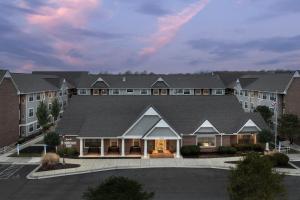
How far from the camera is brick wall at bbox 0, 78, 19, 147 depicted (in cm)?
5700

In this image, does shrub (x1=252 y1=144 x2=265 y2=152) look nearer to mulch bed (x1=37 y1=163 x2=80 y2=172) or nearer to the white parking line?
mulch bed (x1=37 y1=163 x2=80 y2=172)

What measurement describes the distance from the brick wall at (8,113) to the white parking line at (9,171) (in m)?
15.4

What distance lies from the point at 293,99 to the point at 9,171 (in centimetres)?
4531

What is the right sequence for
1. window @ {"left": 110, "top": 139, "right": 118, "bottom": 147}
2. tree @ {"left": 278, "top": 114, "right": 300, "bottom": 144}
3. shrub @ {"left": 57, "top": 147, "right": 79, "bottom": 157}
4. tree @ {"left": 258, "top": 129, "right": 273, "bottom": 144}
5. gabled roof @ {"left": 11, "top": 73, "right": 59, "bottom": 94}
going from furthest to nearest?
gabled roof @ {"left": 11, "top": 73, "right": 59, "bottom": 94} → tree @ {"left": 278, "top": 114, "right": 300, "bottom": 144} → tree @ {"left": 258, "top": 129, "right": 273, "bottom": 144} → window @ {"left": 110, "top": 139, "right": 118, "bottom": 147} → shrub @ {"left": 57, "top": 147, "right": 79, "bottom": 157}

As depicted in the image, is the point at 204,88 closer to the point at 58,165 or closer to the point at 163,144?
the point at 163,144

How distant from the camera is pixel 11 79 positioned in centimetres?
6006

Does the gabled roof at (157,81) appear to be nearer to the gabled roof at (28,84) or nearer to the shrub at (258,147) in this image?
the gabled roof at (28,84)

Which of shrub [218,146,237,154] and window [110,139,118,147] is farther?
window [110,139,118,147]

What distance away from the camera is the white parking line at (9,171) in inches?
1478

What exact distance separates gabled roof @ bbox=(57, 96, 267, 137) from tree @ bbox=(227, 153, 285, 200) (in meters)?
28.4

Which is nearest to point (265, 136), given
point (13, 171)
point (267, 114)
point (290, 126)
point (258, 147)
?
point (258, 147)

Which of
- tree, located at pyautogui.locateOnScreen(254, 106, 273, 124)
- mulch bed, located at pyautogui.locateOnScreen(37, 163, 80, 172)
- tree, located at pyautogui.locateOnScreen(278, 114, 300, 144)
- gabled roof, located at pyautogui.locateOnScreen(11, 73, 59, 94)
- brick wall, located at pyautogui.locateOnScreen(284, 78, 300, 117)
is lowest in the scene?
mulch bed, located at pyautogui.locateOnScreen(37, 163, 80, 172)

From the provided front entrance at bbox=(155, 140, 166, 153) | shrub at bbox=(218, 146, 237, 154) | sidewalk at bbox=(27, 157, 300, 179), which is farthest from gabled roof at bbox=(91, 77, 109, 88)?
sidewalk at bbox=(27, 157, 300, 179)

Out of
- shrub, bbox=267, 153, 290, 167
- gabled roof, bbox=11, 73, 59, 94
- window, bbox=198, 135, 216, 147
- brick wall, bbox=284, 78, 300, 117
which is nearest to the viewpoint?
shrub, bbox=267, 153, 290, 167
